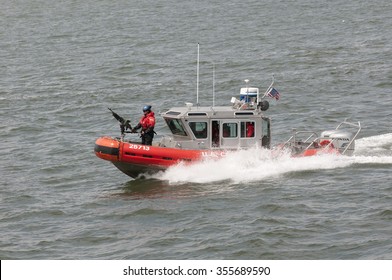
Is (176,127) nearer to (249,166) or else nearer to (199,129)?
(199,129)

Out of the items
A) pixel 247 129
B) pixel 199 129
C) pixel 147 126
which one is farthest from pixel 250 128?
pixel 147 126

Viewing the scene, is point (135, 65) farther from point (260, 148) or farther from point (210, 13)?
point (260, 148)

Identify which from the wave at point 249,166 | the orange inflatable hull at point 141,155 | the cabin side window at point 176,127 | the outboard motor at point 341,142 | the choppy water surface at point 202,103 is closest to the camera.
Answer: the choppy water surface at point 202,103

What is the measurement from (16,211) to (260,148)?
22.7ft

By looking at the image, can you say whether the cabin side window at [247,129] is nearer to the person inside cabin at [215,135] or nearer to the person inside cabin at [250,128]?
the person inside cabin at [250,128]

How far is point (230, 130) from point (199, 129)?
34.3 inches

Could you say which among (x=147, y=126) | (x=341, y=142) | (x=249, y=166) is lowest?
(x=249, y=166)

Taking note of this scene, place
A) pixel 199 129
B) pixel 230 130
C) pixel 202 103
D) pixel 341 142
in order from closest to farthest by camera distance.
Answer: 1. pixel 199 129
2. pixel 230 130
3. pixel 341 142
4. pixel 202 103

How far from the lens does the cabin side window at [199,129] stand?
2661cm

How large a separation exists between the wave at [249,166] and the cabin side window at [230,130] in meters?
0.50

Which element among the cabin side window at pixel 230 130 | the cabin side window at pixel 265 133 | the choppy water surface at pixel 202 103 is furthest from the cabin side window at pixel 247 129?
the choppy water surface at pixel 202 103

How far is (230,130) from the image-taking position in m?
26.8

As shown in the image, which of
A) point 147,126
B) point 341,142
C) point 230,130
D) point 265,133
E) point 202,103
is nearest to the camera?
point 147,126
